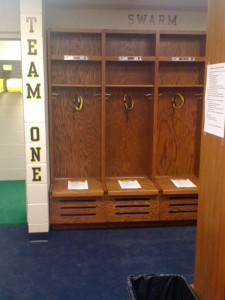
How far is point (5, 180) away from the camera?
5406mm

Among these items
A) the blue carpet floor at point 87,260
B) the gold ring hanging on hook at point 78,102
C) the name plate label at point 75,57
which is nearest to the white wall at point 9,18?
the name plate label at point 75,57

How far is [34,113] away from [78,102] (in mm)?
765

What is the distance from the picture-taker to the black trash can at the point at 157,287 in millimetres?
1821

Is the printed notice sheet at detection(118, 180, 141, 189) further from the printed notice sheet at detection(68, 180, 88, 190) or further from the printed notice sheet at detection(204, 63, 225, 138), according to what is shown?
the printed notice sheet at detection(204, 63, 225, 138)

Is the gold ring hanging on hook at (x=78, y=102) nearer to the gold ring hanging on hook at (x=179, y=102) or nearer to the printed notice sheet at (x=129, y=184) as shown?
the printed notice sheet at (x=129, y=184)

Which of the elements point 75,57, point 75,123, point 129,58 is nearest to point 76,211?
point 75,123

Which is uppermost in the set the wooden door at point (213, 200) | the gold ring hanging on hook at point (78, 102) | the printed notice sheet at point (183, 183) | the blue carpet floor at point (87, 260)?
the gold ring hanging on hook at point (78, 102)

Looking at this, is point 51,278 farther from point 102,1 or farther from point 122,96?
point 102,1

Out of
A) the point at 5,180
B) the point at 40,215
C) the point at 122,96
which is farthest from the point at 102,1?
the point at 5,180

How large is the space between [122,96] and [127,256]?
5.78ft

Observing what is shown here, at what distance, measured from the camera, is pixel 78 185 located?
3.78 meters

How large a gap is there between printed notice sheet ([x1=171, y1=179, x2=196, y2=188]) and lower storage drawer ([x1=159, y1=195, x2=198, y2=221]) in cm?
12

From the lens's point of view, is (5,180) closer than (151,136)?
Answer: No

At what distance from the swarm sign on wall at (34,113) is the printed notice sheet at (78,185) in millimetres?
407
